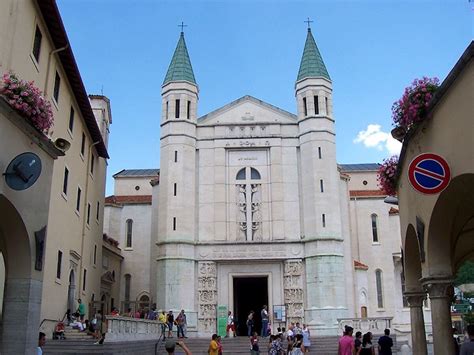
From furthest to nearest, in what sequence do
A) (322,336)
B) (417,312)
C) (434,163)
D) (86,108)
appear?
(322,336), (86,108), (417,312), (434,163)

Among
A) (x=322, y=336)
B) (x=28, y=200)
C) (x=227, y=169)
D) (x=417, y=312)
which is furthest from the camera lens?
(x=227, y=169)

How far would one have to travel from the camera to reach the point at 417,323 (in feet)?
46.5

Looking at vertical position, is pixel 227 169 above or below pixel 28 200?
above

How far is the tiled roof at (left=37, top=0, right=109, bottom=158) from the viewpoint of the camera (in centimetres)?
1984

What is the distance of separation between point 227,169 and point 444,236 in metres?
28.6

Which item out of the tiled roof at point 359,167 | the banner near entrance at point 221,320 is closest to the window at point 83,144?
the banner near entrance at point 221,320

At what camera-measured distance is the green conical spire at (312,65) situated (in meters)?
39.0

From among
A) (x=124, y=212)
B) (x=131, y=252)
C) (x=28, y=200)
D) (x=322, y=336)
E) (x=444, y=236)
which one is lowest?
(x=322, y=336)

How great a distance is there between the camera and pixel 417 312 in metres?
14.2

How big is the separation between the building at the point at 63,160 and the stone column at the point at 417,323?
9.12 m

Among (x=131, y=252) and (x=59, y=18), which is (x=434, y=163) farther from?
(x=131, y=252)

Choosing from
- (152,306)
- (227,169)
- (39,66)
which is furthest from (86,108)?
(152,306)

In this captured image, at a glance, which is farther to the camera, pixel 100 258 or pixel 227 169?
pixel 227 169

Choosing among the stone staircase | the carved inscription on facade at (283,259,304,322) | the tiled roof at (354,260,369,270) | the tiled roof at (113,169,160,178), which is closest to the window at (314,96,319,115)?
the carved inscription on facade at (283,259,304,322)
